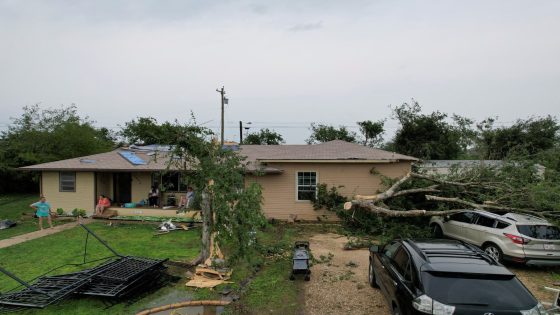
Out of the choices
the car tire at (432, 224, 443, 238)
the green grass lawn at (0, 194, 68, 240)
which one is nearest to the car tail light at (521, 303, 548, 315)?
the car tire at (432, 224, 443, 238)

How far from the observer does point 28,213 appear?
60.4 feet

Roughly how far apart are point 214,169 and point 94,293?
365 centimetres

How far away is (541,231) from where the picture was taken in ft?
29.4

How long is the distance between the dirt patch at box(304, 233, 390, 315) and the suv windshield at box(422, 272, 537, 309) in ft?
7.68

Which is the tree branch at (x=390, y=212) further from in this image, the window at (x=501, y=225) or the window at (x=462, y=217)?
the window at (x=501, y=225)

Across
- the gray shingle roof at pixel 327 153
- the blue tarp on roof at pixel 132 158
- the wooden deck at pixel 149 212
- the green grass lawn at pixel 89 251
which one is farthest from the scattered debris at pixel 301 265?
the blue tarp on roof at pixel 132 158

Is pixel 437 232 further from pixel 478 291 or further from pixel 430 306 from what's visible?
pixel 430 306

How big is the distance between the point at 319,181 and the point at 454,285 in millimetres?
12263

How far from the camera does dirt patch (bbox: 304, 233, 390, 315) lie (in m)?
7.02

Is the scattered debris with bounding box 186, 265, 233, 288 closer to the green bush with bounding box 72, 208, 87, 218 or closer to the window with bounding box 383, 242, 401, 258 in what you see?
the window with bounding box 383, 242, 401, 258

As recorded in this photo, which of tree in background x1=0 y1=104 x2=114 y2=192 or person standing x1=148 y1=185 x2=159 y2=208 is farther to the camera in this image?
tree in background x1=0 y1=104 x2=114 y2=192

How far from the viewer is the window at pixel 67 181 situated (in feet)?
58.0

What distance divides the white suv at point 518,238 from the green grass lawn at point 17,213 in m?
16.9

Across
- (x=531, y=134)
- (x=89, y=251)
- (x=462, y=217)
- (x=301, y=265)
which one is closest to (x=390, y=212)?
(x=462, y=217)
